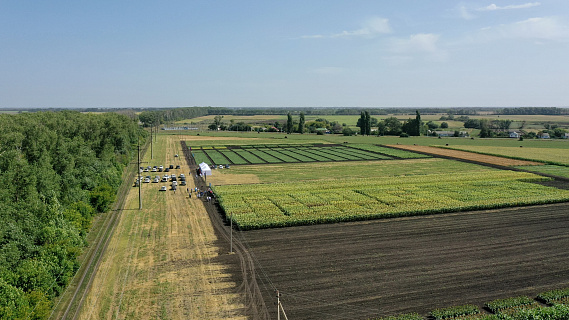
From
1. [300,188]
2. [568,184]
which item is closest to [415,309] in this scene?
[300,188]

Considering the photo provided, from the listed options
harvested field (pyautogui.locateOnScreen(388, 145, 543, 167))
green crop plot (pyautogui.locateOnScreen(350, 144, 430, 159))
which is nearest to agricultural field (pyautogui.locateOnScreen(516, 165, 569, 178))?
harvested field (pyautogui.locateOnScreen(388, 145, 543, 167))

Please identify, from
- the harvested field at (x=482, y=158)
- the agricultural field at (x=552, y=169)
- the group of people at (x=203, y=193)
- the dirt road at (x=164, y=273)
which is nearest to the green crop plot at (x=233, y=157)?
the group of people at (x=203, y=193)

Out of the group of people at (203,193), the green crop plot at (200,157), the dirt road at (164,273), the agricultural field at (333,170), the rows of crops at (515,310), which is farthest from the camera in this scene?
the green crop plot at (200,157)

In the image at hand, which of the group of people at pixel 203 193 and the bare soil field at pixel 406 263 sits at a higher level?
the group of people at pixel 203 193

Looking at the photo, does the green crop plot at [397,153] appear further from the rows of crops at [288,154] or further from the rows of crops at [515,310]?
the rows of crops at [515,310]

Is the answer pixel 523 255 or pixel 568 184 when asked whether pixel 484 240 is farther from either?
pixel 568 184

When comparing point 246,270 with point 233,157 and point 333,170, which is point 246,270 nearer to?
point 333,170

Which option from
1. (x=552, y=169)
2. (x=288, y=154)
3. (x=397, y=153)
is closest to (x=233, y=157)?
(x=288, y=154)
